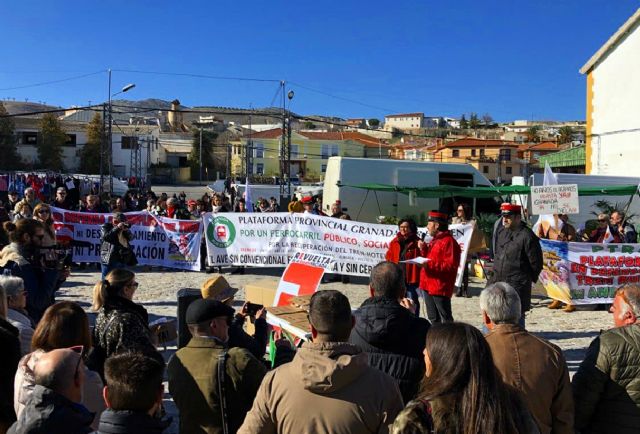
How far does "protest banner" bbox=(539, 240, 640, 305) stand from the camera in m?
10.9

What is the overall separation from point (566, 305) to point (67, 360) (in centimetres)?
1010

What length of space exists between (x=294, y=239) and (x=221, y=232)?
1.84m

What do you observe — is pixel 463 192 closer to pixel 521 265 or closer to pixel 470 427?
pixel 521 265

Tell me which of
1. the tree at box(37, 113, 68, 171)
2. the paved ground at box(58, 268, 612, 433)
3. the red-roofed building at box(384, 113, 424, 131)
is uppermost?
the red-roofed building at box(384, 113, 424, 131)

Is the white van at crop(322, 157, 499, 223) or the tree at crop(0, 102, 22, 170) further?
the tree at crop(0, 102, 22, 170)

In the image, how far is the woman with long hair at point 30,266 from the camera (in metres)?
5.91

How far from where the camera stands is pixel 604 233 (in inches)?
452

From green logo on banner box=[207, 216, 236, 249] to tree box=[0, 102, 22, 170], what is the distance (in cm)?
5713

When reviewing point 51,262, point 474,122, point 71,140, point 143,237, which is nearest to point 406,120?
point 474,122

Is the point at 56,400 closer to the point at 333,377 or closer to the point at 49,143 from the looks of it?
the point at 333,377

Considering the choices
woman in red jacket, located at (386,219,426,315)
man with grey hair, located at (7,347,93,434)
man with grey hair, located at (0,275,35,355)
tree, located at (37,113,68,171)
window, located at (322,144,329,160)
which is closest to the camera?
man with grey hair, located at (7,347,93,434)

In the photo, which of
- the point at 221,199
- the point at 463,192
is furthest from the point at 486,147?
the point at 221,199

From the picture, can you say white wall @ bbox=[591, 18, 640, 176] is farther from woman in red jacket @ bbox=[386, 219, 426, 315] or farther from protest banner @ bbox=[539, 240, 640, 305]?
woman in red jacket @ bbox=[386, 219, 426, 315]

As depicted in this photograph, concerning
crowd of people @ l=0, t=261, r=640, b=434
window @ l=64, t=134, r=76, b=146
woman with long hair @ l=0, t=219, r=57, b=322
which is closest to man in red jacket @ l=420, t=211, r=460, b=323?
crowd of people @ l=0, t=261, r=640, b=434
